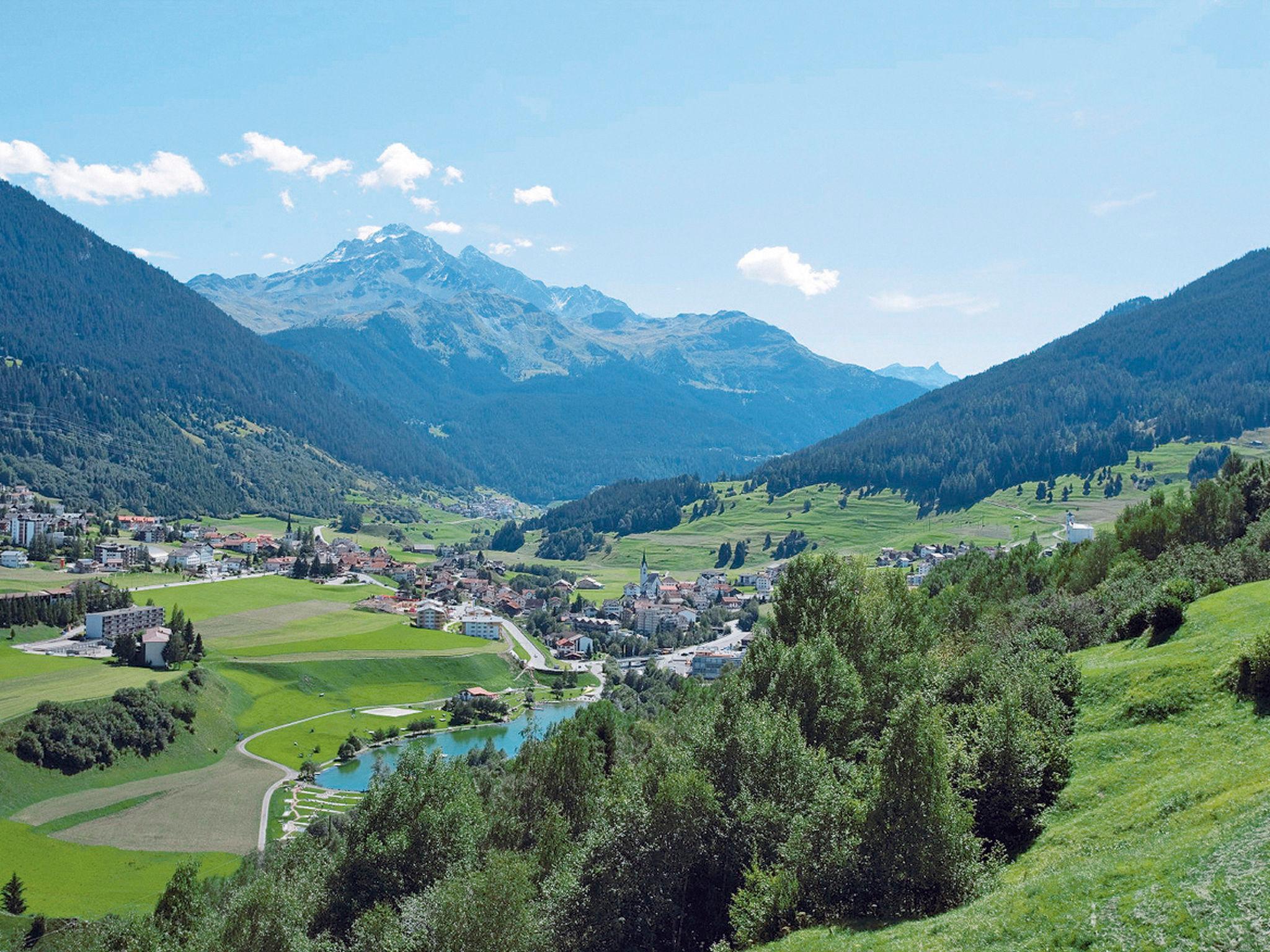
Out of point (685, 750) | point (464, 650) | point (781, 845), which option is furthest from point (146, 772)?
point (781, 845)

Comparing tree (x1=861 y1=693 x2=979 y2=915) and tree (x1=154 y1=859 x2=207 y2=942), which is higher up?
tree (x1=861 y1=693 x2=979 y2=915)

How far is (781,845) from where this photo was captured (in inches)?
1088

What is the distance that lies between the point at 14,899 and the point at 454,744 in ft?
154

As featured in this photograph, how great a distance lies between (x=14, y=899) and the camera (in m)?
55.2

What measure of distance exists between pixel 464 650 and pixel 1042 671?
10853 cm

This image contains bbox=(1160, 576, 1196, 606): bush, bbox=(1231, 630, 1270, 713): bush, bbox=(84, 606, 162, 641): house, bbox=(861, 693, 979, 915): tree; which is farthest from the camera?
bbox=(84, 606, 162, 641): house

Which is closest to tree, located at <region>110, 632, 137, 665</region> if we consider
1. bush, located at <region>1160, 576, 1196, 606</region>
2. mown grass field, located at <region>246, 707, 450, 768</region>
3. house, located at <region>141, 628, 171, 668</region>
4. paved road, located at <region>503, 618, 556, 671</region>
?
house, located at <region>141, 628, 171, 668</region>

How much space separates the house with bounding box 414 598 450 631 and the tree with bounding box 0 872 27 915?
89.5 metres

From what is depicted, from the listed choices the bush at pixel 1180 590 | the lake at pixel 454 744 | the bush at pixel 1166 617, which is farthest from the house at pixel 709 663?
the bush at pixel 1166 617

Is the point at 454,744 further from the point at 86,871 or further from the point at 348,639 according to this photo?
the point at 86,871

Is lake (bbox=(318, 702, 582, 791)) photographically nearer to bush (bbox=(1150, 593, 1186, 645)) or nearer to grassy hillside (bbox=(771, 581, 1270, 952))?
bush (bbox=(1150, 593, 1186, 645))

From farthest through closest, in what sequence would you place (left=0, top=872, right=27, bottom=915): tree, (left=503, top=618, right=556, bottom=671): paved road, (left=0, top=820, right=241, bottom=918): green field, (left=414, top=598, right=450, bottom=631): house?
1. (left=414, top=598, right=450, bottom=631): house
2. (left=503, top=618, right=556, bottom=671): paved road
3. (left=0, top=820, right=241, bottom=918): green field
4. (left=0, top=872, right=27, bottom=915): tree

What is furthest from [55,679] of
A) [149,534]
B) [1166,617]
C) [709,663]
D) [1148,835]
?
[149,534]

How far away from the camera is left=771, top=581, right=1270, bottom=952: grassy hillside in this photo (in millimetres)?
17312
